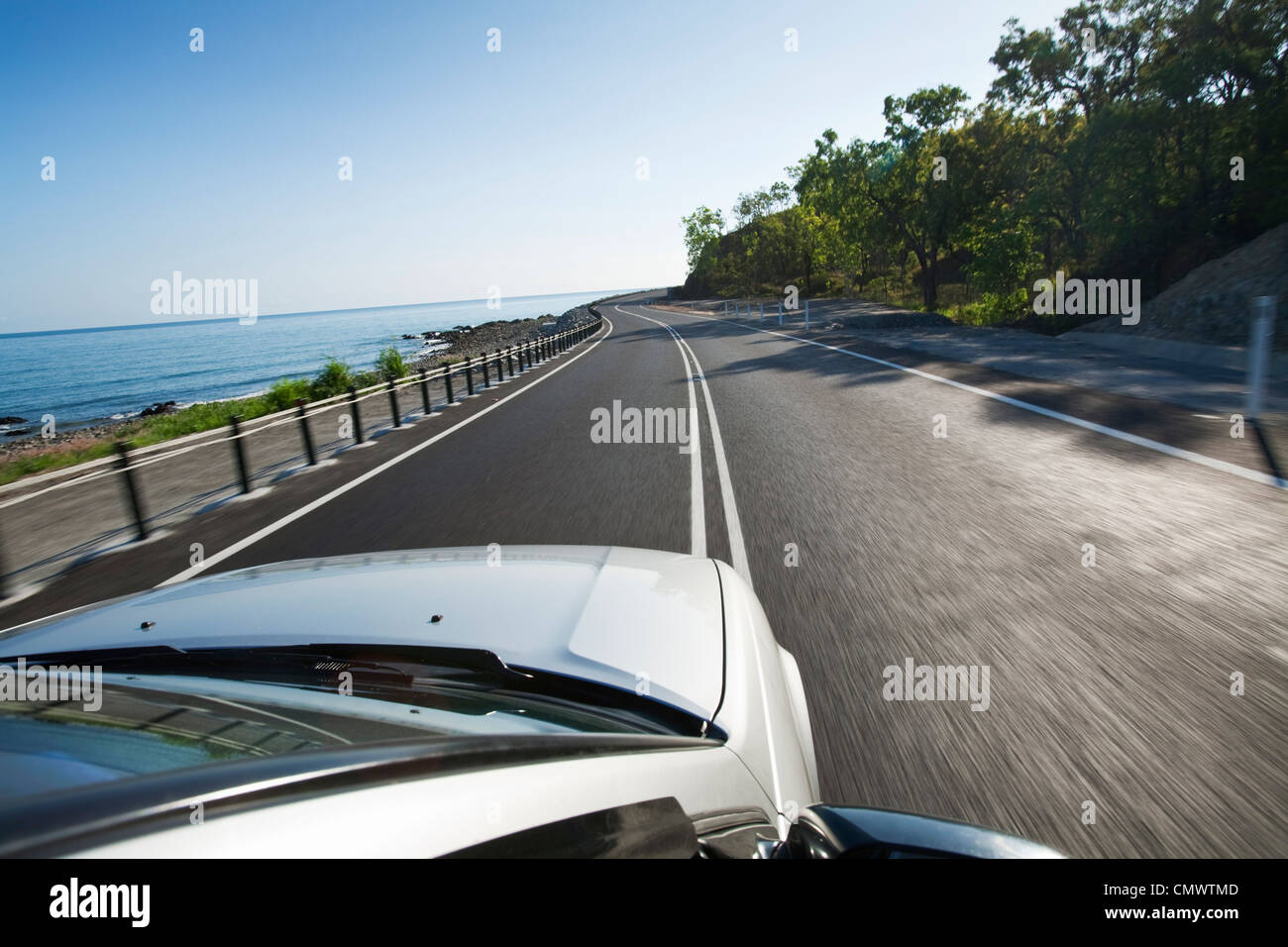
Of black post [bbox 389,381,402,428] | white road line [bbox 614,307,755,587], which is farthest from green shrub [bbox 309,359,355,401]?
white road line [bbox 614,307,755,587]

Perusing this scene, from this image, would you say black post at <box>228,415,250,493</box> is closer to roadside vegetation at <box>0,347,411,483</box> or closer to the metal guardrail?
the metal guardrail

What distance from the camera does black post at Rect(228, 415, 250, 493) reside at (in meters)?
9.88

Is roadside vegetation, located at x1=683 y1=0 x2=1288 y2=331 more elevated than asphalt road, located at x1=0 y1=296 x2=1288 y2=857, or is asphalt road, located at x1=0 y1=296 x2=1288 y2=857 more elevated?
roadside vegetation, located at x1=683 y1=0 x2=1288 y2=331

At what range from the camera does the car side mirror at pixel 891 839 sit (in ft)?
4.55

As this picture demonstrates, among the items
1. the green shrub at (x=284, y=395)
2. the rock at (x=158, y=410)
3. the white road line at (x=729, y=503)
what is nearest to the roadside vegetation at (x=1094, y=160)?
the white road line at (x=729, y=503)

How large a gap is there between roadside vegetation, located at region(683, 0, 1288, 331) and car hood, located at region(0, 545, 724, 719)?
3382cm

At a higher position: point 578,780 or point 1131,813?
point 578,780

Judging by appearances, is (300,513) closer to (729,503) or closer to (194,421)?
(729,503)

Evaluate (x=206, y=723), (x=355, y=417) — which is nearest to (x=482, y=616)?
(x=206, y=723)

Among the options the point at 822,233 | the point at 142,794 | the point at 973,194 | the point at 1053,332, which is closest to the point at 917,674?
the point at 142,794

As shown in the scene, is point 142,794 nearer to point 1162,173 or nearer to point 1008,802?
point 1008,802

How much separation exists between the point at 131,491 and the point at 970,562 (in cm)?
826
